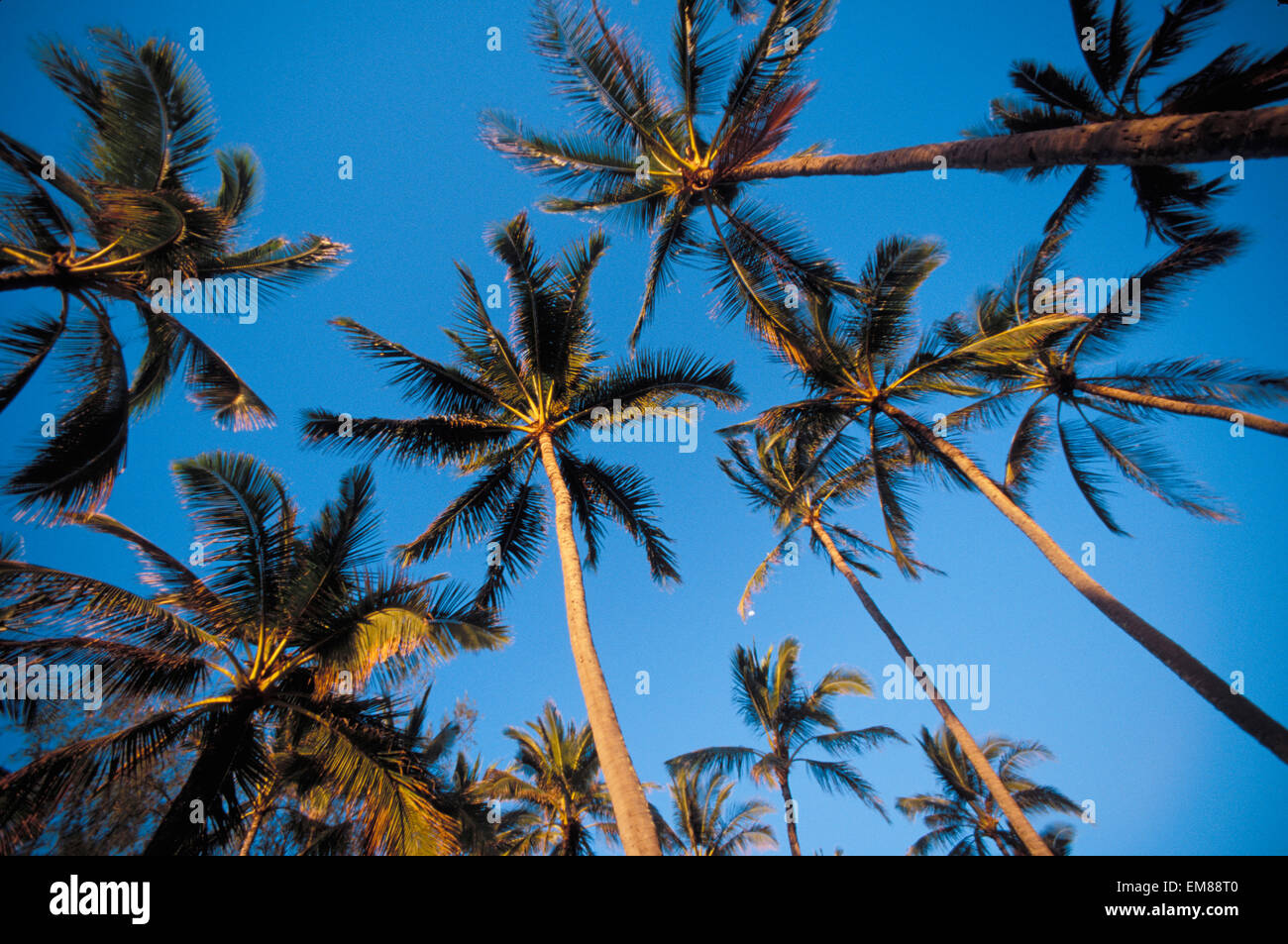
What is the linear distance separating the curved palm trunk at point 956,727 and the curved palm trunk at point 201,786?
12.9 metres

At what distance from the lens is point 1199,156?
4328 mm

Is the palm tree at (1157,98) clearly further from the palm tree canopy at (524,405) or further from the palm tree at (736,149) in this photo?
the palm tree canopy at (524,405)

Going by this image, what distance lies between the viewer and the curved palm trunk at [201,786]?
6.29 m

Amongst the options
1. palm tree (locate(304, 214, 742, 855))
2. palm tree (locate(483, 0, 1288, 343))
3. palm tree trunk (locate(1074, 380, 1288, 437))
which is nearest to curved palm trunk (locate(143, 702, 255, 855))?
palm tree (locate(304, 214, 742, 855))

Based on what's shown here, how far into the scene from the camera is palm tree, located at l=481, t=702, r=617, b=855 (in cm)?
1565

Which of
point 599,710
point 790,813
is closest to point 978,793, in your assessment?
point 790,813

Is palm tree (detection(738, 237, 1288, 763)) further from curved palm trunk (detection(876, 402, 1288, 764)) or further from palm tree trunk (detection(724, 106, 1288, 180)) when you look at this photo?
palm tree trunk (detection(724, 106, 1288, 180))

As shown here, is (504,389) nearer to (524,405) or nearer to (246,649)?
(524,405)

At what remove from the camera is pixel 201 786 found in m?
6.96

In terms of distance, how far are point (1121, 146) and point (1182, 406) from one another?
869cm

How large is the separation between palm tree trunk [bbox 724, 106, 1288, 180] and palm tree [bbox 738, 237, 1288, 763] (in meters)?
2.80
